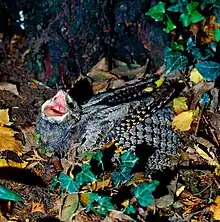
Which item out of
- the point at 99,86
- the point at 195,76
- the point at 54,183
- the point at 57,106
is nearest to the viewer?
the point at 54,183

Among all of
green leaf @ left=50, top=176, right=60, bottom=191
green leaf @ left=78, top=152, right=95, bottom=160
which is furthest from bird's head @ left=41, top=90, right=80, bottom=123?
green leaf @ left=50, top=176, right=60, bottom=191

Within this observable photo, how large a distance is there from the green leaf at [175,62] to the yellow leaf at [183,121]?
0.85 ft

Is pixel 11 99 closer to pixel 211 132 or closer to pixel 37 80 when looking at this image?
pixel 37 80

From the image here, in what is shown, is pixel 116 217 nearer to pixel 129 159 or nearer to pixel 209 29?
pixel 129 159

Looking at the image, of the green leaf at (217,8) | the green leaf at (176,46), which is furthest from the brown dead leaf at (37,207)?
the green leaf at (217,8)

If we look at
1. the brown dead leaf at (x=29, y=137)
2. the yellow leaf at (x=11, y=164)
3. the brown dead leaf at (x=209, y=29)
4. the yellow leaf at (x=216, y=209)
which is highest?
the brown dead leaf at (x=209, y=29)

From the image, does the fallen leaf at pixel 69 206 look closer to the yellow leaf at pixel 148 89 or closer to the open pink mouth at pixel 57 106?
the open pink mouth at pixel 57 106

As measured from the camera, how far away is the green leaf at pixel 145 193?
7.93 feet

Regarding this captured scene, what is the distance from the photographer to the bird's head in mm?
2877

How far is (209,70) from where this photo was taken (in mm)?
A: 3061

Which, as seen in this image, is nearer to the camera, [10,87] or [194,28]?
[10,87]

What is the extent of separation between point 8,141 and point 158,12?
115 centimetres

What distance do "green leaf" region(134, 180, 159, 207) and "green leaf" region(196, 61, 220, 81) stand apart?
87cm

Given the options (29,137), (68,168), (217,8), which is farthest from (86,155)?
(217,8)
